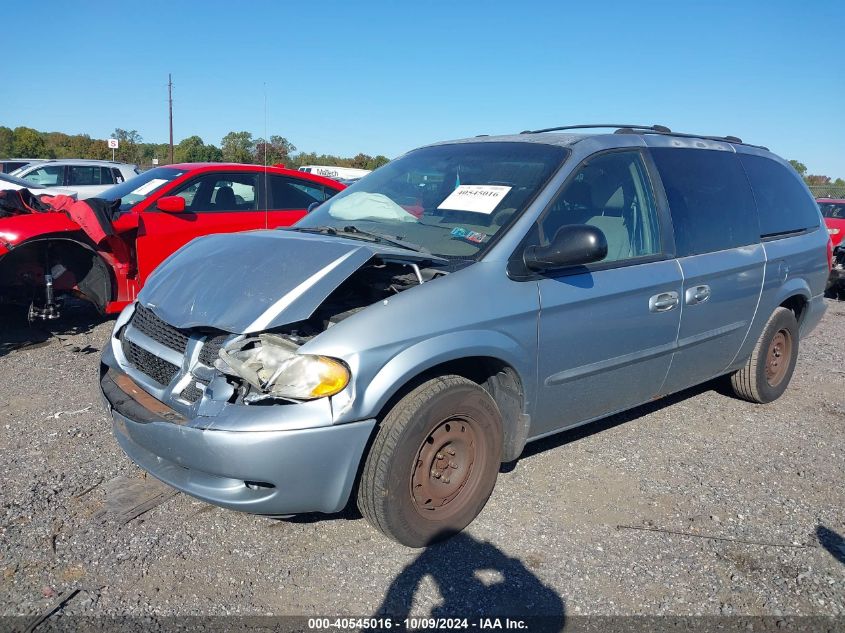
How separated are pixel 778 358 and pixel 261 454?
13.9 feet

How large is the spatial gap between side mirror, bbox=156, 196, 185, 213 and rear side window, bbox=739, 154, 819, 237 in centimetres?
466

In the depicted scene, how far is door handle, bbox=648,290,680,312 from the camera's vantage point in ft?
12.2

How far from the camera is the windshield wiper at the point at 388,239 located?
338 centimetres

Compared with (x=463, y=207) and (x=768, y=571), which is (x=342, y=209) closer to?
(x=463, y=207)

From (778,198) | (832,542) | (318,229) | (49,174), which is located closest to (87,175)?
(49,174)

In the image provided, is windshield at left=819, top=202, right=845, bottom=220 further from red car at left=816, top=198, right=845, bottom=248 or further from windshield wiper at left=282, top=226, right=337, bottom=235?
windshield wiper at left=282, top=226, right=337, bottom=235

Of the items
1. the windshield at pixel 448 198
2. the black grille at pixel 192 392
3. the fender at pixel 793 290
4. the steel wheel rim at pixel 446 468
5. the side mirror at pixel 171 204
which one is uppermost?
the windshield at pixel 448 198

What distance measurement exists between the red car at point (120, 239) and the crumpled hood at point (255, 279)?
2889 mm

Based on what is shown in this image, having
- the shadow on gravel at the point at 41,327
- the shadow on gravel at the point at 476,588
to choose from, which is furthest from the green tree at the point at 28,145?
the shadow on gravel at the point at 476,588

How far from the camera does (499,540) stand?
3180mm

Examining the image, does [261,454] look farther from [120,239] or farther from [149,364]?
[120,239]

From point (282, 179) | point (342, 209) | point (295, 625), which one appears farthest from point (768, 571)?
point (282, 179)

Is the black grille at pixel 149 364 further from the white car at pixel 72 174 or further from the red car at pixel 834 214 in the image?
the red car at pixel 834 214

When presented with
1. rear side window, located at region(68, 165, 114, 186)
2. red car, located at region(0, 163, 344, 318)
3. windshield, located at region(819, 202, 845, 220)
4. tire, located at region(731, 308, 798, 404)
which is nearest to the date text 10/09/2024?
tire, located at region(731, 308, 798, 404)
